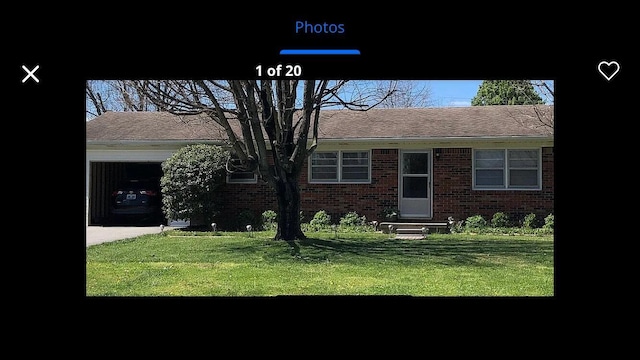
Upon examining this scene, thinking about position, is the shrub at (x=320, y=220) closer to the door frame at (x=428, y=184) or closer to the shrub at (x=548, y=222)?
the door frame at (x=428, y=184)

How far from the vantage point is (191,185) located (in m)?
15.2

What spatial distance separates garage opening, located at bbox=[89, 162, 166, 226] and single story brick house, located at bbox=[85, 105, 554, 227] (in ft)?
0.14

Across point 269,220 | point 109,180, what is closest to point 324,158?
point 269,220

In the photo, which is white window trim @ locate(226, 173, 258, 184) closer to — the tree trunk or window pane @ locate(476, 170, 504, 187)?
the tree trunk

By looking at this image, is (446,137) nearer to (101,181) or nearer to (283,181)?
(283,181)

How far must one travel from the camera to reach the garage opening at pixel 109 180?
666 inches

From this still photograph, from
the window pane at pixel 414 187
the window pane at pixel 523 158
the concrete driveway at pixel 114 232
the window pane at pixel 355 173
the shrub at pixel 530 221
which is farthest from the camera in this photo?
the window pane at pixel 355 173

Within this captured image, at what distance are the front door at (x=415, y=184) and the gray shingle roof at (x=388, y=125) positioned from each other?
814mm

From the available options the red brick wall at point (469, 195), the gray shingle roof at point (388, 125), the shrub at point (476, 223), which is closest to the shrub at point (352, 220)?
the red brick wall at point (469, 195)

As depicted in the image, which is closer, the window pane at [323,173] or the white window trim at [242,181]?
the window pane at [323,173]

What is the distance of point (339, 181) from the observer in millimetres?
16453

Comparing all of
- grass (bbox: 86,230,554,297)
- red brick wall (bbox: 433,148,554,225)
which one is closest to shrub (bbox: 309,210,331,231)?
grass (bbox: 86,230,554,297)
